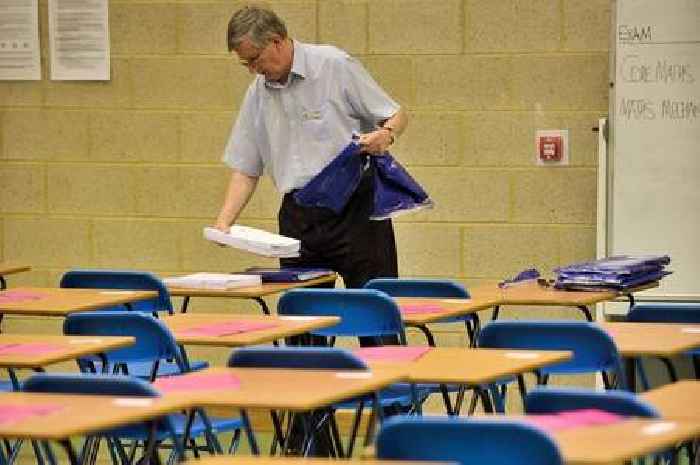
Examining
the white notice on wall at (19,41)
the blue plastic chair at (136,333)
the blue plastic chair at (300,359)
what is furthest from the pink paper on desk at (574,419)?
the white notice on wall at (19,41)

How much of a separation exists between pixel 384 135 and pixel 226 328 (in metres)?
1.40

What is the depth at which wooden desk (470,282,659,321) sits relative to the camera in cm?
559

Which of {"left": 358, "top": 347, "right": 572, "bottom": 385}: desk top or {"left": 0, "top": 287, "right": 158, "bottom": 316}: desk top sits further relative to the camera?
{"left": 0, "top": 287, "right": 158, "bottom": 316}: desk top

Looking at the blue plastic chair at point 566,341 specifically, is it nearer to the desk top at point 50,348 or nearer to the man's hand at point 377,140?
the desk top at point 50,348

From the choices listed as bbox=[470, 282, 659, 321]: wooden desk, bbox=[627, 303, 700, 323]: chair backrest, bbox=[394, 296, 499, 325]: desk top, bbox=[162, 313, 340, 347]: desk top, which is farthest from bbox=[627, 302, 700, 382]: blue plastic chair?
bbox=[162, 313, 340, 347]: desk top

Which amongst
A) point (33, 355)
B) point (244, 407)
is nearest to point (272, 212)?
point (33, 355)

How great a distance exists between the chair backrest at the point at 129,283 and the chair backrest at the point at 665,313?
163 cm

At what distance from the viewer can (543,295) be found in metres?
5.78

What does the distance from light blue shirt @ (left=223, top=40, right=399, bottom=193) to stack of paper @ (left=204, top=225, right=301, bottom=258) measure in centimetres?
27

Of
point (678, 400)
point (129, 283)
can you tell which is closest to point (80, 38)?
point (129, 283)

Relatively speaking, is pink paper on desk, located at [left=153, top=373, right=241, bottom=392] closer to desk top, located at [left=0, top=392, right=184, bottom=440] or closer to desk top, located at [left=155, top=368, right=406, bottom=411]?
desk top, located at [left=155, top=368, right=406, bottom=411]

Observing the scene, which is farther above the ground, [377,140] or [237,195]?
[377,140]

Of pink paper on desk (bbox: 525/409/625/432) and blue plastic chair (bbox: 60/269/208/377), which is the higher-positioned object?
pink paper on desk (bbox: 525/409/625/432)

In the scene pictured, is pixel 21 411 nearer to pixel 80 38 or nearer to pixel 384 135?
pixel 384 135
